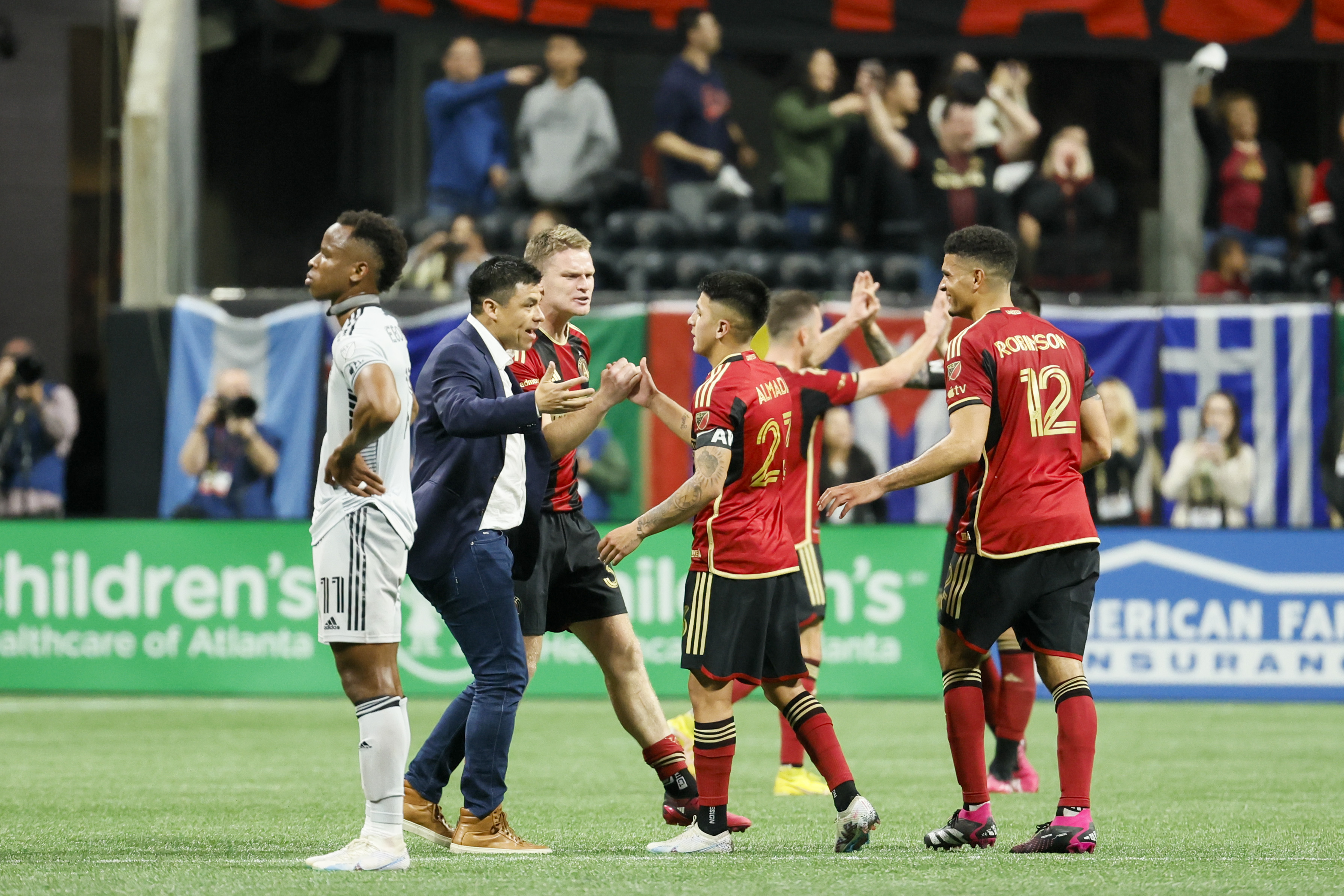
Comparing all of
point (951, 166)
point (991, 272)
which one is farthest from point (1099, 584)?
point (991, 272)

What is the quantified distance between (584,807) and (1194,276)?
40.4ft

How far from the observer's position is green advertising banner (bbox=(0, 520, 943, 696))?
1434 cm

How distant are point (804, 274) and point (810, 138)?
1798 mm

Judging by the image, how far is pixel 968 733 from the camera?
683cm

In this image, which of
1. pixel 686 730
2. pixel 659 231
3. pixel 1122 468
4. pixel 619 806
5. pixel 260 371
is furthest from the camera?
pixel 659 231

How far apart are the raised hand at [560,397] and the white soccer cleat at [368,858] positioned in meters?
1.52

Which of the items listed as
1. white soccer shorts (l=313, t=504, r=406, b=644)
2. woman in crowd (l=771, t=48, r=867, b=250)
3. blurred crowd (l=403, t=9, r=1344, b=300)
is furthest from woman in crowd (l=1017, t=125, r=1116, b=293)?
white soccer shorts (l=313, t=504, r=406, b=644)

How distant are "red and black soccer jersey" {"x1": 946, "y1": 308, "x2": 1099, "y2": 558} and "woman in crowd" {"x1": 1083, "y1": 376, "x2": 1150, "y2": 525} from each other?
9.36 meters

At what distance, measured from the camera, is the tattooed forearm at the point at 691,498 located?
654 cm

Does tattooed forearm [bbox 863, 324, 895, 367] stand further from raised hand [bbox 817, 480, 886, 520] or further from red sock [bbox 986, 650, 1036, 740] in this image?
raised hand [bbox 817, 480, 886, 520]

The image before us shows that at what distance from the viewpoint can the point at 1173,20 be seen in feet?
62.0

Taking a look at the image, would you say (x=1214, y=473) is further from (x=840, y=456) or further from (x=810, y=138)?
(x=810, y=138)

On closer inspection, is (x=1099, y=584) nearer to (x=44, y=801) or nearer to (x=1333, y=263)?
(x=1333, y=263)

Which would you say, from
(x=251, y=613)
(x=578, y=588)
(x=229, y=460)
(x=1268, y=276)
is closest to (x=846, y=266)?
(x=1268, y=276)
